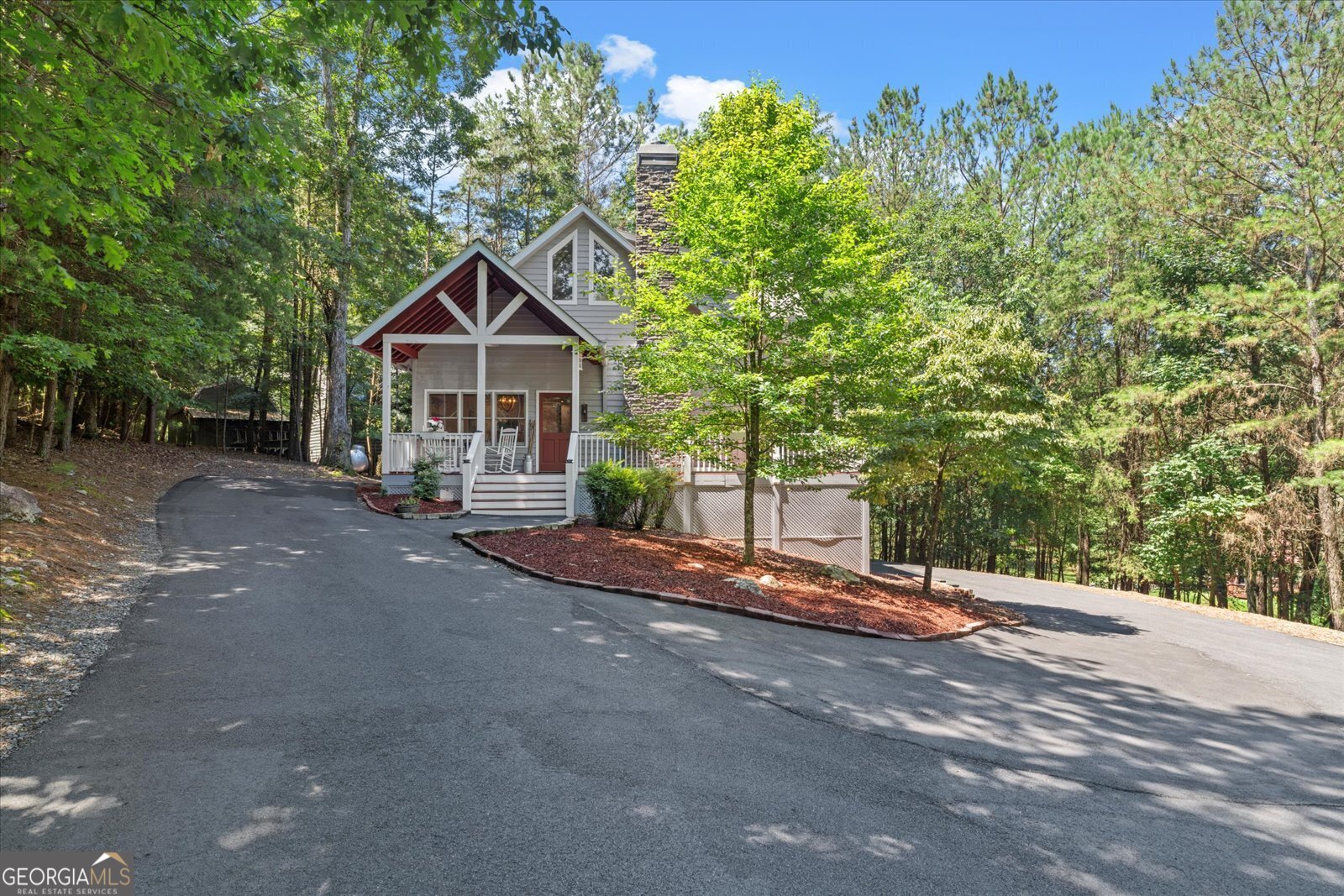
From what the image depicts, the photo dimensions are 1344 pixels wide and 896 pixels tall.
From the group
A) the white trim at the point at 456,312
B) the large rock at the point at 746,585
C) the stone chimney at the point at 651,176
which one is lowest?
the large rock at the point at 746,585

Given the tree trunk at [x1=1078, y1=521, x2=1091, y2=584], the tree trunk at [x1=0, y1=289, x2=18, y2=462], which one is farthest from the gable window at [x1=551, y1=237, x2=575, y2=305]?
the tree trunk at [x1=1078, y1=521, x2=1091, y2=584]

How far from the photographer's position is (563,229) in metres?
18.3

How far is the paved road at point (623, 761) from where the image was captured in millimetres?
3111

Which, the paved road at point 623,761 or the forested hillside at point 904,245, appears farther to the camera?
the forested hillside at point 904,245

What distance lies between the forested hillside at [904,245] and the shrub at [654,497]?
4120 millimetres

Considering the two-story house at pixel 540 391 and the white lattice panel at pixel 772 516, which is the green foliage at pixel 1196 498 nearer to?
the two-story house at pixel 540 391

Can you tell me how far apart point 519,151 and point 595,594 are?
3120 cm

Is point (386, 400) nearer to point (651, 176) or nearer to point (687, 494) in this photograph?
point (687, 494)

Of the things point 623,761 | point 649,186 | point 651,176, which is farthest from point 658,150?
point 623,761

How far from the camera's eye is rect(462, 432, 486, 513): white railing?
1402 cm

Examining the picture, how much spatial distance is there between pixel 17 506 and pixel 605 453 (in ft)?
30.8

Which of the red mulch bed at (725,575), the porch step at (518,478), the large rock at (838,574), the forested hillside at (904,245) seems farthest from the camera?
the porch step at (518,478)

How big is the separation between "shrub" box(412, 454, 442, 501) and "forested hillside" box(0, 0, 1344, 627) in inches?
189

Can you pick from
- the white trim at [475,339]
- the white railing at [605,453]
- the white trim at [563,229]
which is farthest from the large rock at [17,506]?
the white trim at [563,229]
